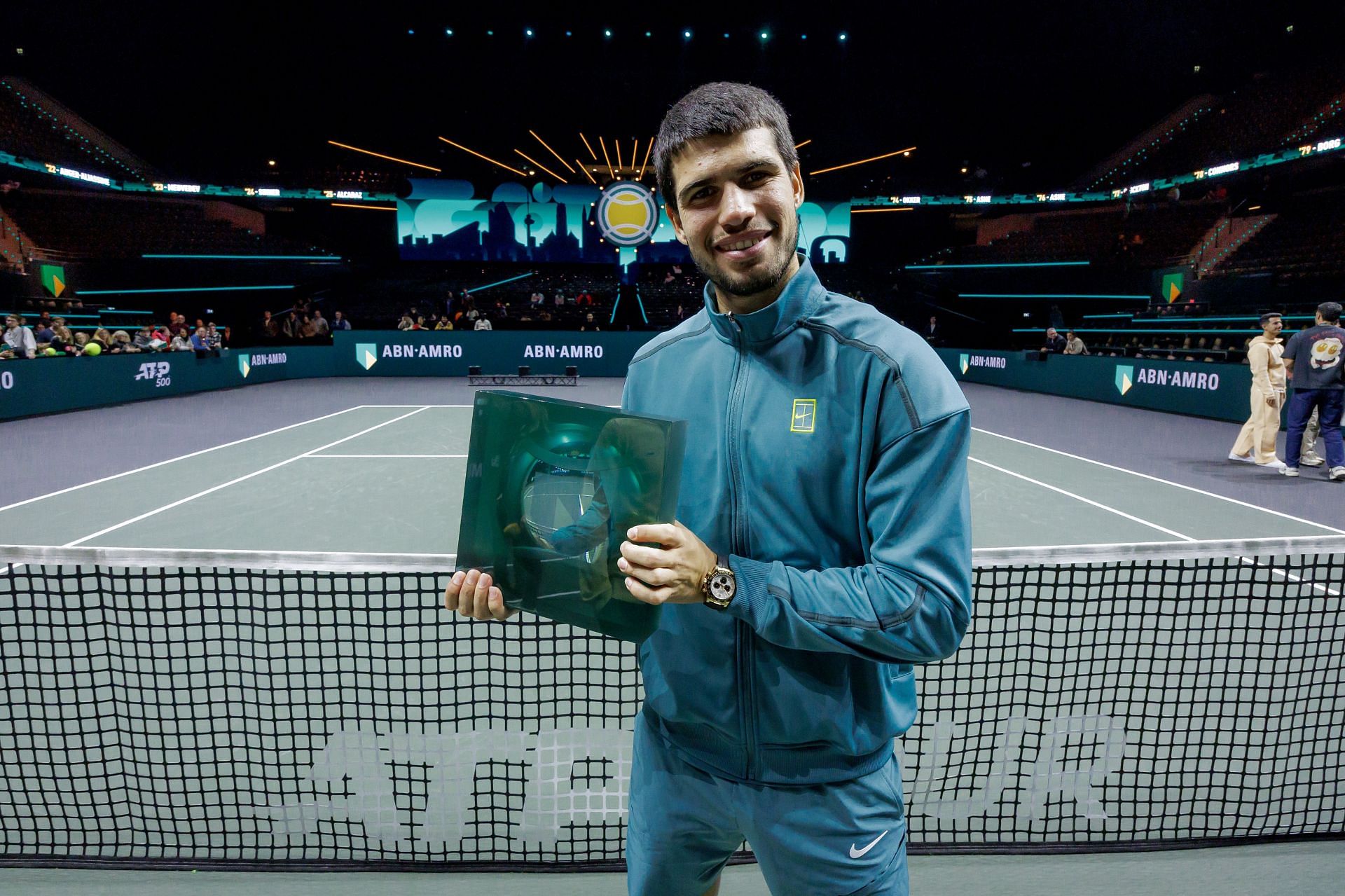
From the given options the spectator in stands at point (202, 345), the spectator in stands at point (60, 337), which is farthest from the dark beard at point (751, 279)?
the spectator in stands at point (202, 345)

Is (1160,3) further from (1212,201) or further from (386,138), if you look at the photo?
(386,138)

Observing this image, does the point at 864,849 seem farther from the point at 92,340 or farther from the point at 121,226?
the point at 121,226

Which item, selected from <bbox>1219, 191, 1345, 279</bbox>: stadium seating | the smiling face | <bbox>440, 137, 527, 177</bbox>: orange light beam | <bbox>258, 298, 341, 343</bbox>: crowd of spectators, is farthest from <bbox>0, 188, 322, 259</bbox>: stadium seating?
<bbox>1219, 191, 1345, 279</bbox>: stadium seating

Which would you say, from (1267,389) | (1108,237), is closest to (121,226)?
(1267,389)

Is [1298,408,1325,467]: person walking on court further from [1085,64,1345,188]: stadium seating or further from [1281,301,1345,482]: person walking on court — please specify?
[1085,64,1345,188]: stadium seating

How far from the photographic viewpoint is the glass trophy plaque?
126cm

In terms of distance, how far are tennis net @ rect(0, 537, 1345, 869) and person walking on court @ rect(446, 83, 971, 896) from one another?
0.88 m

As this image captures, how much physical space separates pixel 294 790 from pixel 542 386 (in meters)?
17.2

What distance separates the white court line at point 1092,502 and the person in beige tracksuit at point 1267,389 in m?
3.20

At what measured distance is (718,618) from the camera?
1.52 meters

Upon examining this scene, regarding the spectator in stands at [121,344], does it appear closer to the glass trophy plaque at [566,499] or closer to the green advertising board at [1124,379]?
the glass trophy plaque at [566,499]

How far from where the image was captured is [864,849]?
4.89 ft

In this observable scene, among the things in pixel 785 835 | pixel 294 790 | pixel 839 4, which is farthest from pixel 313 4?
pixel 785 835

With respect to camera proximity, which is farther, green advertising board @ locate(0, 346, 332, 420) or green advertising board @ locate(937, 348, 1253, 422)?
green advertising board @ locate(937, 348, 1253, 422)
